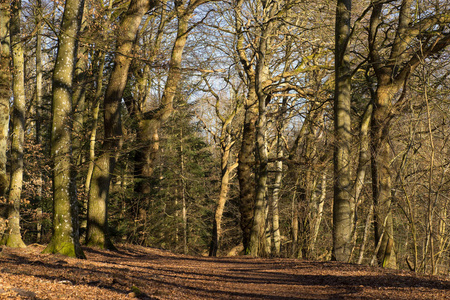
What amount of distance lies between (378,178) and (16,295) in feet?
27.5

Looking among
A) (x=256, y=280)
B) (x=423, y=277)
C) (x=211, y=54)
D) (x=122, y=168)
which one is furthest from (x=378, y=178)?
(x=122, y=168)

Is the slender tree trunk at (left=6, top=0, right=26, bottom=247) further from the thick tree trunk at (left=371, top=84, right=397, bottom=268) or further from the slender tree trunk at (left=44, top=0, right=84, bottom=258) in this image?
the thick tree trunk at (left=371, top=84, right=397, bottom=268)

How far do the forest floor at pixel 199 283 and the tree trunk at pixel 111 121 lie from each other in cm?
312

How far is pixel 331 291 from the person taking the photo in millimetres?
6867

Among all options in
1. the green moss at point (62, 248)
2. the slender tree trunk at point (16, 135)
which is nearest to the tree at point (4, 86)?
the slender tree trunk at point (16, 135)

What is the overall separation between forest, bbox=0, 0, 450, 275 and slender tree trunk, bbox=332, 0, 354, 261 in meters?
0.03

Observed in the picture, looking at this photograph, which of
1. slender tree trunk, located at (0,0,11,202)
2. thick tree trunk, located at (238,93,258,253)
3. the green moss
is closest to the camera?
the green moss

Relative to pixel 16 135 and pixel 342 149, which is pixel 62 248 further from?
pixel 342 149

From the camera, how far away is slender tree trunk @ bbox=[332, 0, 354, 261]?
10.4m

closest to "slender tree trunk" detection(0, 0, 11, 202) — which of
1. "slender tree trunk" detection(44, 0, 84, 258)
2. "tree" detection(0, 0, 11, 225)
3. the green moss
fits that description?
"tree" detection(0, 0, 11, 225)

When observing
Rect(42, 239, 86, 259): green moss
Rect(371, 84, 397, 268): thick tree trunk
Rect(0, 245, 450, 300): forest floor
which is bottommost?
Rect(0, 245, 450, 300): forest floor

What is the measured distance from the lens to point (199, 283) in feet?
25.7

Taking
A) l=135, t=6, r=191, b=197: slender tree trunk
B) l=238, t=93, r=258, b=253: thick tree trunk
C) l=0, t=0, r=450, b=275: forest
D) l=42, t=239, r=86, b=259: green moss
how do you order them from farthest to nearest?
l=238, t=93, r=258, b=253: thick tree trunk → l=135, t=6, r=191, b=197: slender tree trunk → l=0, t=0, r=450, b=275: forest → l=42, t=239, r=86, b=259: green moss

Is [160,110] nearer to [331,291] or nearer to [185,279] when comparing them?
[185,279]
